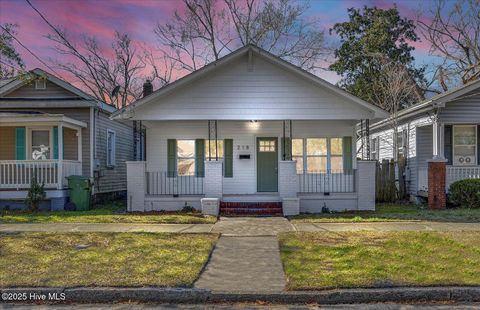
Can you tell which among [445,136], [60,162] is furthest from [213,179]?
[445,136]

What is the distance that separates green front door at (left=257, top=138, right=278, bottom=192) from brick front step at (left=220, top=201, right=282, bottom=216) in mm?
2109

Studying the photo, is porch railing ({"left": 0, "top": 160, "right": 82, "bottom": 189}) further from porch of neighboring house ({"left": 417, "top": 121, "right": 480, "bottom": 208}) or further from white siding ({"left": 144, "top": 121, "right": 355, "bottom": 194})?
porch of neighboring house ({"left": 417, "top": 121, "right": 480, "bottom": 208})

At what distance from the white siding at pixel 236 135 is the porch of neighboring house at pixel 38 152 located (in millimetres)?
3112

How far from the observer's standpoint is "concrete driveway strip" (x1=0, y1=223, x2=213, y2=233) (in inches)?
459

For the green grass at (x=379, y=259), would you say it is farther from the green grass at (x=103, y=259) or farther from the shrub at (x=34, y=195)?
the shrub at (x=34, y=195)

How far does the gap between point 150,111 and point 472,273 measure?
11921 millimetres

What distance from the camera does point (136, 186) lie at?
16594 millimetres

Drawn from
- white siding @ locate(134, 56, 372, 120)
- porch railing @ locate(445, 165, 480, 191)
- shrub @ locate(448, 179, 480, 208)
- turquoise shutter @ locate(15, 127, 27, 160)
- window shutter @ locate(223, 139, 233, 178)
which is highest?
white siding @ locate(134, 56, 372, 120)

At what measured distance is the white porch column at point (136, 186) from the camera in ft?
54.4

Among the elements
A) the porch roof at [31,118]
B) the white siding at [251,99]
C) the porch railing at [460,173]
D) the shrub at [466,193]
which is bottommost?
the shrub at [466,193]

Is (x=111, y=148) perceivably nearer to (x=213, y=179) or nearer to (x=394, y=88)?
(x=213, y=179)

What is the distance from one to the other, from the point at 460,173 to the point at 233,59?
9.87 meters

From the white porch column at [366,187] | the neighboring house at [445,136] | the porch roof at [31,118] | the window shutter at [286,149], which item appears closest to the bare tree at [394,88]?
the neighboring house at [445,136]

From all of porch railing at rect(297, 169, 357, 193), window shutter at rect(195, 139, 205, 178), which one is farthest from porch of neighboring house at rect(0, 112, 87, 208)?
porch railing at rect(297, 169, 357, 193)
